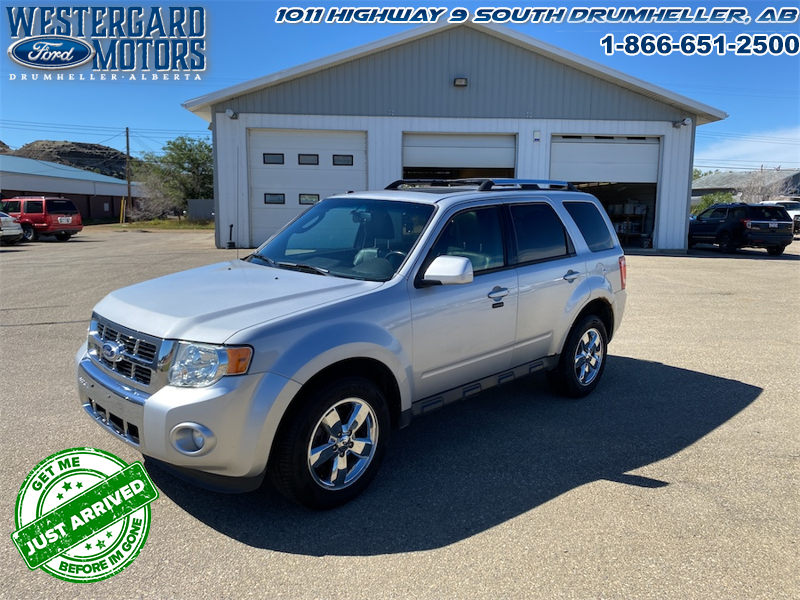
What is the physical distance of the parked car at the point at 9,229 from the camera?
71.8 feet

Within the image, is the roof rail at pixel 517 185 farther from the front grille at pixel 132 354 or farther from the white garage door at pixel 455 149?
the white garage door at pixel 455 149

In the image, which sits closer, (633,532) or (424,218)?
(633,532)

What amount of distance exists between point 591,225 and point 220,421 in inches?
158

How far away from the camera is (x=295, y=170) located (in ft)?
63.7

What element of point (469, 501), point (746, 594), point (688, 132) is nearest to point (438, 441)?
point (469, 501)

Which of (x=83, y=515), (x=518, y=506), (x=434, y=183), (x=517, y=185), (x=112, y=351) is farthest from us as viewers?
(x=434, y=183)

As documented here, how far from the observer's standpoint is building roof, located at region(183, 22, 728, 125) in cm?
1830

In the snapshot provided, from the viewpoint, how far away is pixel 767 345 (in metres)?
7.33

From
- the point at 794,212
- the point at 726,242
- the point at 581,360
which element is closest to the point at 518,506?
the point at 581,360

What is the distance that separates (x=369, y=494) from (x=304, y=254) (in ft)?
5.77

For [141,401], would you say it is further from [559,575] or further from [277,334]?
[559,575]

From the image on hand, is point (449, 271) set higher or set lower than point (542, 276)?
higher

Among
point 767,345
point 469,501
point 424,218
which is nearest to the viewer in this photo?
point 469,501

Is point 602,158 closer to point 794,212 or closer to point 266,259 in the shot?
point 266,259
